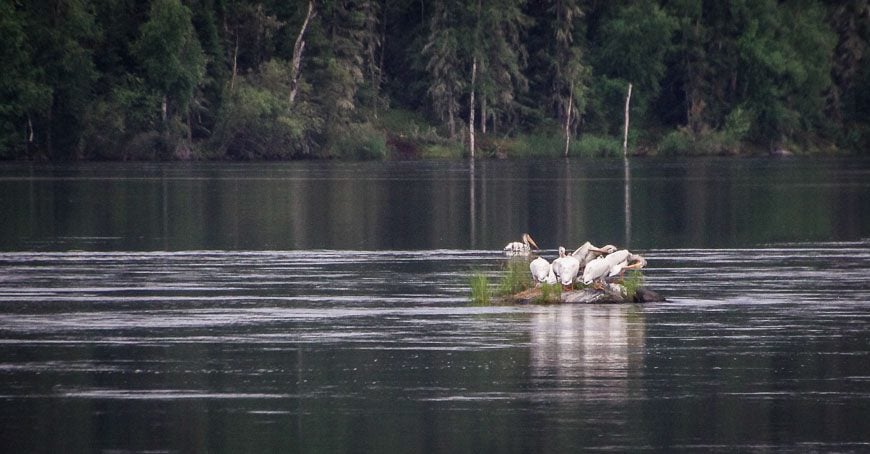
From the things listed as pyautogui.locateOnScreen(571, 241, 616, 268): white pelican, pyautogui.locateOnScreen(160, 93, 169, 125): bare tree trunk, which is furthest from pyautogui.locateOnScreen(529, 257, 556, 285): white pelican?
pyautogui.locateOnScreen(160, 93, 169, 125): bare tree trunk

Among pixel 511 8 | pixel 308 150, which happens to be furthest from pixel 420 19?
pixel 308 150

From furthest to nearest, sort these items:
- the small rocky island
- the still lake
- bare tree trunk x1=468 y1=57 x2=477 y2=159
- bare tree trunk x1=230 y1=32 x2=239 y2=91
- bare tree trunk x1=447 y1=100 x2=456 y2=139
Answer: bare tree trunk x1=447 y1=100 x2=456 y2=139 < bare tree trunk x1=468 y1=57 x2=477 y2=159 < bare tree trunk x1=230 y1=32 x2=239 y2=91 < the small rocky island < the still lake

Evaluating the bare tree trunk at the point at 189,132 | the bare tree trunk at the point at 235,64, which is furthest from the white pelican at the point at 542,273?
the bare tree trunk at the point at 235,64

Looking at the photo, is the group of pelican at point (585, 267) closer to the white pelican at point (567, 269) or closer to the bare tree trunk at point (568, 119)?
the white pelican at point (567, 269)

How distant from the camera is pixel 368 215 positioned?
45875 mm

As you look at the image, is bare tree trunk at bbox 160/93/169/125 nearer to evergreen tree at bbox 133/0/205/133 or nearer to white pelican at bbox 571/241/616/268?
evergreen tree at bbox 133/0/205/133

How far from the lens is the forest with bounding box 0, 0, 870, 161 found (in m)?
93.9

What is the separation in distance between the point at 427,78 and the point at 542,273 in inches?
3400

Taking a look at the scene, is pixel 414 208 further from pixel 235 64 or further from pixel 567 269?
pixel 235 64

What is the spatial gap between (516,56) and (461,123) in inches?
207

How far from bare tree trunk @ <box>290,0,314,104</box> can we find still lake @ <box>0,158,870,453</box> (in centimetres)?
5775

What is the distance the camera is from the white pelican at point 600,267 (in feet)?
76.1

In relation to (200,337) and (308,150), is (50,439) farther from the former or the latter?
(308,150)

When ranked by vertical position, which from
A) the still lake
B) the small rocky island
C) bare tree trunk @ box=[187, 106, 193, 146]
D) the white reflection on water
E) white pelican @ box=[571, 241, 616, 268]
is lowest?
the still lake
